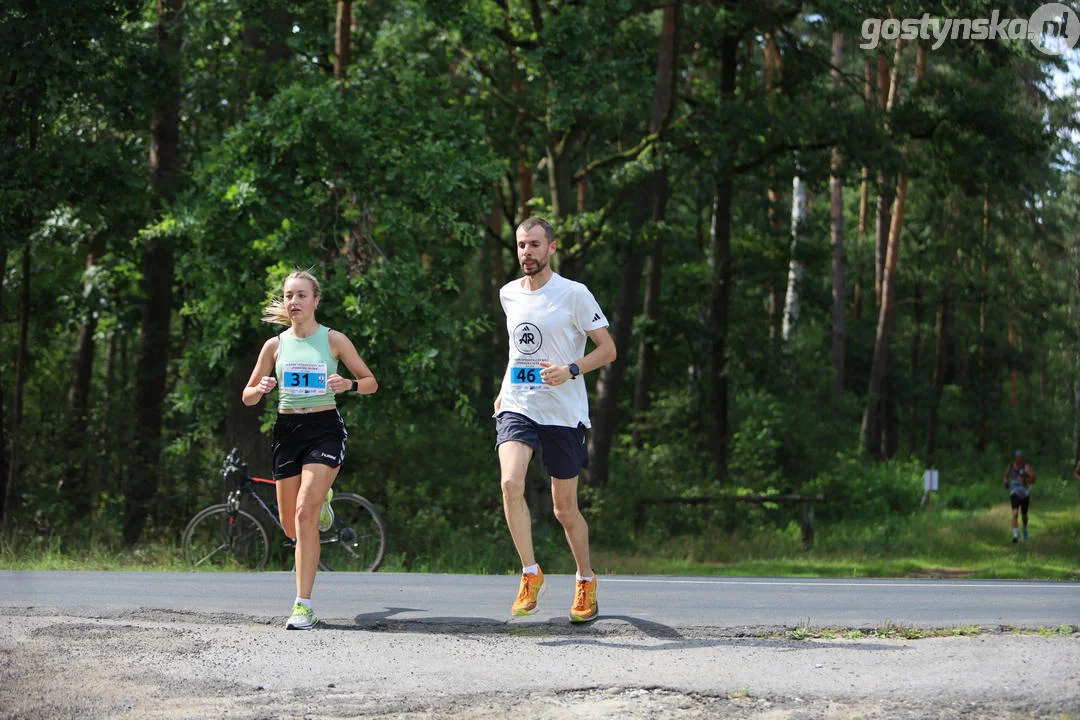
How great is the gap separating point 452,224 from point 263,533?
458cm

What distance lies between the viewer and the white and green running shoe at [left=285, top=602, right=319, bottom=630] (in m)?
7.25

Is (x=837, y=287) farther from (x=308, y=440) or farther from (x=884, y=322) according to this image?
(x=308, y=440)

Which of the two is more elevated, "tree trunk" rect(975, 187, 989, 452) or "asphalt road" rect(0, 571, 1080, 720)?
"tree trunk" rect(975, 187, 989, 452)

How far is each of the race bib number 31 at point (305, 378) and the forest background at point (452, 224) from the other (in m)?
6.46

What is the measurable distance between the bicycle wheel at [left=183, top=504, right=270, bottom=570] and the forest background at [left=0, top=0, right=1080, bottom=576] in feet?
6.62

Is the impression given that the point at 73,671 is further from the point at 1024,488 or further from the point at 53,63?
the point at 1024,488

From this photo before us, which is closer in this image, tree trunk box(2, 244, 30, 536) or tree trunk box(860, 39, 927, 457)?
tree trunk box(2, 244, 30, 536)

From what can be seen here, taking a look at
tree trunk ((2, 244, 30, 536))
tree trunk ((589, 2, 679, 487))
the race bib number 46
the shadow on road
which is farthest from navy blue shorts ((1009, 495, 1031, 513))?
the race bib number 46

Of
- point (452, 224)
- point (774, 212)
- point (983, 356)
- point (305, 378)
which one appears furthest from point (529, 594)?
point (983, 356)

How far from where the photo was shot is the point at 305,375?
7.46 meters

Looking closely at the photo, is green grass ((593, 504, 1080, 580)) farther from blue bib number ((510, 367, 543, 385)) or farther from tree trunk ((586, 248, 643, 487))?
blue bib number ((510, 367, 543, 385))

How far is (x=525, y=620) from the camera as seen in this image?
745 cm

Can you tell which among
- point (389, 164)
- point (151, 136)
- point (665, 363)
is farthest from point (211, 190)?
point (665, 363)

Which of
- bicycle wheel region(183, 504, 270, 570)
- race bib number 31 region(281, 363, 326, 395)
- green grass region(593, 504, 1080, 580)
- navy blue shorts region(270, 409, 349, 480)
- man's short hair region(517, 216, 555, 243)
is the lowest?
green grass region(593, 504, 1080, 580)
